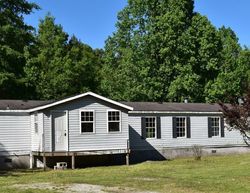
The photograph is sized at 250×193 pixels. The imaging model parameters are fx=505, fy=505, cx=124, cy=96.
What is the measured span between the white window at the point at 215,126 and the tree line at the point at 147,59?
11.0 meters

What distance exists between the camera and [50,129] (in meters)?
26.5

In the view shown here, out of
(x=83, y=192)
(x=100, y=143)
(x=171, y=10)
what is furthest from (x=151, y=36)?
(x=83, y=192)

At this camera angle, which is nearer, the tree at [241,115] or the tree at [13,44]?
the tree at [241,115]

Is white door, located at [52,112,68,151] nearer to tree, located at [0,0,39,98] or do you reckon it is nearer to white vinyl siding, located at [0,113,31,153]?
white vinyl siding, located at [0,113,31,153]

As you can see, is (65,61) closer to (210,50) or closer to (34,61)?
(34,61)

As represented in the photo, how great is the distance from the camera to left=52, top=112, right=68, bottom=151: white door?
2667 cm

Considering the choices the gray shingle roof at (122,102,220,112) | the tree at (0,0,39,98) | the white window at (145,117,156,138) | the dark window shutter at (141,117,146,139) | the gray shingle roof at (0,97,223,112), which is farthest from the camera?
the tree at (0,0,39,98)

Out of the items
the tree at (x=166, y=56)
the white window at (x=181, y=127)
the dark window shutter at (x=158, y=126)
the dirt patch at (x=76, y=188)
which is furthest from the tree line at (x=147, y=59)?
the dirt patch at (x=76, y=188)

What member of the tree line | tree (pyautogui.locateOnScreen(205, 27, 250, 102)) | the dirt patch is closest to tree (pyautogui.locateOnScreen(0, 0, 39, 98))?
the tree line

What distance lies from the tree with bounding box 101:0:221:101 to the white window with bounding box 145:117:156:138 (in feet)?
48.0

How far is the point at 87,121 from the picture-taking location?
27.5 metres

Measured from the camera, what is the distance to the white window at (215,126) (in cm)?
3459

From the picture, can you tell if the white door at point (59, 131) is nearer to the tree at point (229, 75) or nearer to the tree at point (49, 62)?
the tree at point (49, 62)

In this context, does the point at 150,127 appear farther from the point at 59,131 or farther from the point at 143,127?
the point at 59,131
